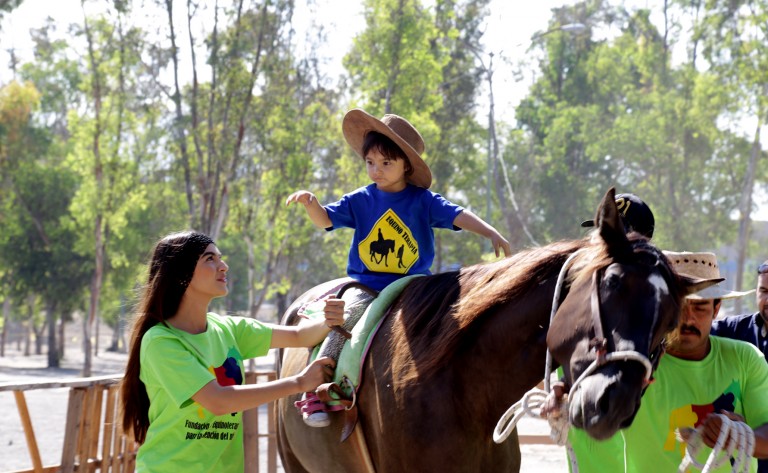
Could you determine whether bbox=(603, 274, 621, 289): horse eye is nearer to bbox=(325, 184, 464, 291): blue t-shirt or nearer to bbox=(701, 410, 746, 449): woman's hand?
bbox=(701, 410, 746, 449): woman's hand

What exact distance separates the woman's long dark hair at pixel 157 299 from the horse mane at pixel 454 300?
32.6 inches

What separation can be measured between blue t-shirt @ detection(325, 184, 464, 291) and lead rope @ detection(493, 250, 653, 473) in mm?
1103

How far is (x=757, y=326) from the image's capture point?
4.29 m

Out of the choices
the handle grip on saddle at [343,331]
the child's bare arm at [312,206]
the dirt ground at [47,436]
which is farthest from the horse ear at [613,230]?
the dirt ground at [47,436]

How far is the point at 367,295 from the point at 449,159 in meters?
26.6

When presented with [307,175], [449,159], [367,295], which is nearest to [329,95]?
[449,159]

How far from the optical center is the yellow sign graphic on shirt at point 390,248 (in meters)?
4.10

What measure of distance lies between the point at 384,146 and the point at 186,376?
5.21 feet

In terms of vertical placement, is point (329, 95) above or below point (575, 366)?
A: above

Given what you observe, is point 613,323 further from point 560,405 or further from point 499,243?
point 499,243

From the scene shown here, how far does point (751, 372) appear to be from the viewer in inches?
127

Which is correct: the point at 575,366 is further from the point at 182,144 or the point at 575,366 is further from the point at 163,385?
the point at 182,144

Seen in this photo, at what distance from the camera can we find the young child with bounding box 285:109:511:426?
13.5 feet

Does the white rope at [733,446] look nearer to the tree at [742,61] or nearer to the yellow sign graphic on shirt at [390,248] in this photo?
the yellow sign graphic on shirt at [390,248]
